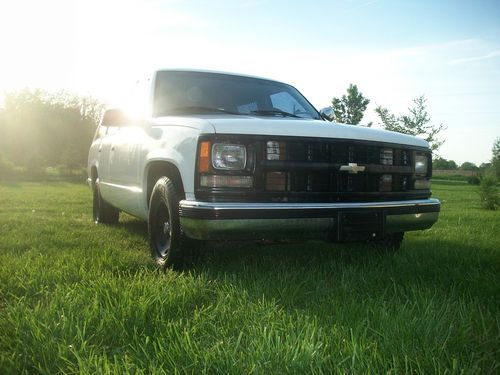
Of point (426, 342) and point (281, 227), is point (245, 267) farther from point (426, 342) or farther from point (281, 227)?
point (426, 342)

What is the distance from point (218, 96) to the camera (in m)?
4.66

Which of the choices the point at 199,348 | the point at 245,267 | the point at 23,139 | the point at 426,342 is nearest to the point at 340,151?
the point at 245,267

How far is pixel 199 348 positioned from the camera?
7.11 ft

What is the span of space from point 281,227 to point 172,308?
100cm

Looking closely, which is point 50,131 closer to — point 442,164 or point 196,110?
point 196,110

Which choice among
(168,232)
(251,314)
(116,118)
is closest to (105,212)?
(116,118)

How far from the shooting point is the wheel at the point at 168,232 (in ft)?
12.0

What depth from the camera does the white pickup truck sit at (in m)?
3.38

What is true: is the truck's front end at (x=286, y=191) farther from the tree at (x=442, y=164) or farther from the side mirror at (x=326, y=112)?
the tree at (x=442, y=164)

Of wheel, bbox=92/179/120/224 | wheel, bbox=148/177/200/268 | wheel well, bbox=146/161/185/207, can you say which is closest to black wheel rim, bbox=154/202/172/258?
wheel, bbox=148/177/200/268

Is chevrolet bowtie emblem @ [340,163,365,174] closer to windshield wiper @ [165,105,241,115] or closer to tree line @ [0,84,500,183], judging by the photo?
windshield wiper @ [165,105,241,115]

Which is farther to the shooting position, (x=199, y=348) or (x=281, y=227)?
(x=281, y=227)

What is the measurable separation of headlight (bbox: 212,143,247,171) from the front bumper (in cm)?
27

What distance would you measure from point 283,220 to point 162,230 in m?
1.25
